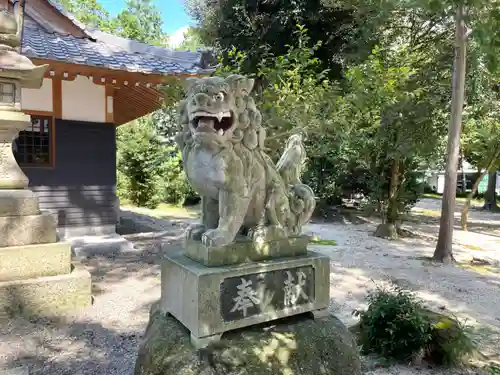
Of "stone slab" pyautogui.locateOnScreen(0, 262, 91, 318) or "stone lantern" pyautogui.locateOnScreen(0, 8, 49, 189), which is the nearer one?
"stone slab" pyautogui.locateOnScreen(0, 262, 91, 318)

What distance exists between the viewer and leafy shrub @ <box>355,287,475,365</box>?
3320 mm

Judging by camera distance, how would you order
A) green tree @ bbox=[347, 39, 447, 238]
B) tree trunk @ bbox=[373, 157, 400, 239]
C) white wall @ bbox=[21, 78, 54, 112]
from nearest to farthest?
white wall @ bbox=[21, 78, 54, 112] < green tree @ bbox=[347, 39, 447, 238] < tree trunk @ bbox=[373, 157, 400, 239]

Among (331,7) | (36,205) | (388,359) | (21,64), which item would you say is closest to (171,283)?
(388,359)

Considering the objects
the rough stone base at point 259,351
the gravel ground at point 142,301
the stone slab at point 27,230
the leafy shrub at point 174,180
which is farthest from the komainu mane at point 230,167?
the leafy shrub at point 174,180

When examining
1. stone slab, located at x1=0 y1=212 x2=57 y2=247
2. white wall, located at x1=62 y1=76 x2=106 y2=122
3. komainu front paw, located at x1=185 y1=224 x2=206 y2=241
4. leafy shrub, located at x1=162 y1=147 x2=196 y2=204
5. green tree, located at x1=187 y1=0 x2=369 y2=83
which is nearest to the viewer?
komainu front paw, located at x1=185 y1=224 x2=206 y2=241

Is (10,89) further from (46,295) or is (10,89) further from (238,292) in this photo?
(238,292)

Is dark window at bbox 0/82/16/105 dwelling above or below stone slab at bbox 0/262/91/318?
above

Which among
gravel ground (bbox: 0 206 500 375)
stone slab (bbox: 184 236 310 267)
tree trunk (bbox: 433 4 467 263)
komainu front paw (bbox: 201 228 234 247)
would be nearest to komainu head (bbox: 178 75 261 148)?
komainu front paw (bbox: 201 228 234 247)

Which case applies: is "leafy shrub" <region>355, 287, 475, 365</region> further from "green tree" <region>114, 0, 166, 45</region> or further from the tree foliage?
"green tree" <region>114, 0, 166, 45</region>

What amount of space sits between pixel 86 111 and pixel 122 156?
733cm

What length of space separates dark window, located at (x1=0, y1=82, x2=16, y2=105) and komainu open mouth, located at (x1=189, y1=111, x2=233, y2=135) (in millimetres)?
3461

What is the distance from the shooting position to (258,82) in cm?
1164

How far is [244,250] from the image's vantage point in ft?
7.95

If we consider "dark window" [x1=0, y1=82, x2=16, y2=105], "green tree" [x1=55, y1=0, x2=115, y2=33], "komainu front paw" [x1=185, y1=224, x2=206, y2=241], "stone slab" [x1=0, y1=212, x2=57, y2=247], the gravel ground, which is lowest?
the gravel ground
